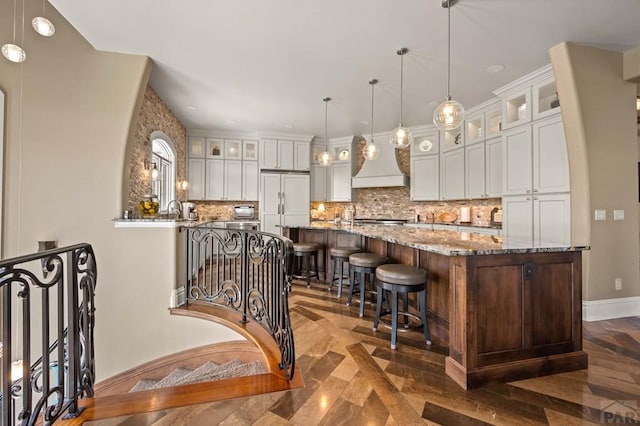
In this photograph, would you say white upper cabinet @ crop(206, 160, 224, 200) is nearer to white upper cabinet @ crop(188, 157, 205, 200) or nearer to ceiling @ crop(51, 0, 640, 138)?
white upper cabinet @ crop(188, 157, 205, 200)

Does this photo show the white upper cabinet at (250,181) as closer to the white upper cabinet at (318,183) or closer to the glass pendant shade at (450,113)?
the white upper cabinet at (318,183)

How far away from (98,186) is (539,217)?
549cm

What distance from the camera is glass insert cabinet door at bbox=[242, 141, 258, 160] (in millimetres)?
6750

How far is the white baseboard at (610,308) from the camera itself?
10.0 ft

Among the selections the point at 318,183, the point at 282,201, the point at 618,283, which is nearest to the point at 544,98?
the point at 618,283

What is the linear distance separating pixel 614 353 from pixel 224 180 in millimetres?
6707

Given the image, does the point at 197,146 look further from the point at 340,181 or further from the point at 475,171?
the point at 475,171

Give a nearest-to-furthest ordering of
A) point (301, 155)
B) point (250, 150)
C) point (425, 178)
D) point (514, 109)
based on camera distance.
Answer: point (514, 109), point (425, 178), point (250, 150), point (301, 155)

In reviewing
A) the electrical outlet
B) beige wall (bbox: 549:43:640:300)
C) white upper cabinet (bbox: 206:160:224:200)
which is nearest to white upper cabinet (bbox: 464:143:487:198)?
beige wall (bbox: 549:43:640:300)

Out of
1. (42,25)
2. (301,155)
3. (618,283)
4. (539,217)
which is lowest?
(618,283)

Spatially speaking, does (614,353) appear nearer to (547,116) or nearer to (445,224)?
(547,116)

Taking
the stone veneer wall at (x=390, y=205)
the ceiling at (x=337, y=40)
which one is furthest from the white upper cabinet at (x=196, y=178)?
the stone veneer wall at (x=390, y=205)

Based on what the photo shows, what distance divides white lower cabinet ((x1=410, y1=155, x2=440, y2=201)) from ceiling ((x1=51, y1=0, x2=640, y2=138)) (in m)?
1.56

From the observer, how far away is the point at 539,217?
3.60 m
